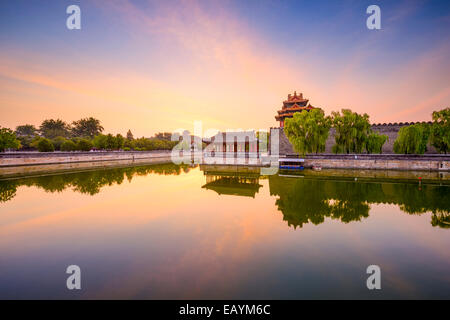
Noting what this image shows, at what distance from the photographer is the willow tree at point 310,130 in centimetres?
2252

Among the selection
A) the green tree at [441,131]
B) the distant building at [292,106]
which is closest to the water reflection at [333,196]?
the green tree at [441,131]

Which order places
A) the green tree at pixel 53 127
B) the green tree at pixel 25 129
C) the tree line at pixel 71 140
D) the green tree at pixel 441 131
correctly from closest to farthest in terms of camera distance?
the green tree at pixel 441 131 → the tree line at pixel 71 140 → the green tree at pixel 53 127 → the green tree at pixel 25 129

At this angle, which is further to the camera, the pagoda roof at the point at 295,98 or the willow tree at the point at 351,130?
the pagoda roof at the point at 295,98

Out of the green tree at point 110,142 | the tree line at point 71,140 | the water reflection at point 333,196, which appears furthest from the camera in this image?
the green tree at point 110,142

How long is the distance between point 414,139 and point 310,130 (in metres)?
10.5

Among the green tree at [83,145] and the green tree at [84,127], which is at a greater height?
the green tree at [84,127]

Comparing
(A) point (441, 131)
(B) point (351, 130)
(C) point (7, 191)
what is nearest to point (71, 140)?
(C) point (7, 191)

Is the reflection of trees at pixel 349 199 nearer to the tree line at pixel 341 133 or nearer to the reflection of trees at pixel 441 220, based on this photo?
the reflection of trees at pixel 441 220

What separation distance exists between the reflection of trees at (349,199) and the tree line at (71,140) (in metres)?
36.2

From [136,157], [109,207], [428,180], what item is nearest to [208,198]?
[109,207]

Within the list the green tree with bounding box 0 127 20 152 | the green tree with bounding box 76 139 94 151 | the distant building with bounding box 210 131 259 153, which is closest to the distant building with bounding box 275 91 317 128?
the distant building with bounding box 210 131 259 153

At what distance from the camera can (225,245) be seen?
5.72 m

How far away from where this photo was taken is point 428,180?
14.8 meters
